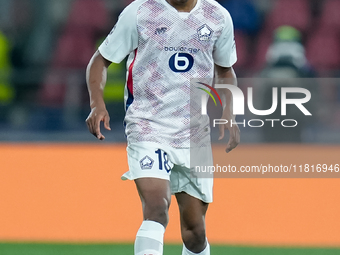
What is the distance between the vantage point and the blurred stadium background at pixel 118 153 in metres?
5.45

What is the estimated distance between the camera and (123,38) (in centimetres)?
346

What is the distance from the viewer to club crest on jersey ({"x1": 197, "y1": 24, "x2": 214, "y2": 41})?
139 inches

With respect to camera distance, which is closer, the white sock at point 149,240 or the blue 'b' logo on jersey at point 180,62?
the white sock at point 149,240

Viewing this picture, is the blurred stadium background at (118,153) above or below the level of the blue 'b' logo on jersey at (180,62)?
below

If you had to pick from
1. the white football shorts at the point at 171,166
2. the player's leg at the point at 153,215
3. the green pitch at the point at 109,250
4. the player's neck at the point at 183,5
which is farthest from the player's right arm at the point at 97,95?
the green pitch at the point at 109,250

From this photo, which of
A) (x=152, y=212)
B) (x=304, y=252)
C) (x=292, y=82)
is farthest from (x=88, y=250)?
(x=292, y=82)

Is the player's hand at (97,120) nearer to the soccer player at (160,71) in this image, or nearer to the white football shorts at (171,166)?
the soccer player at (160,71)

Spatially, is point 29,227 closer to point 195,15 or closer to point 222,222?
point 222,222

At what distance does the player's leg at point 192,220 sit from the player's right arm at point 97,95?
70cm

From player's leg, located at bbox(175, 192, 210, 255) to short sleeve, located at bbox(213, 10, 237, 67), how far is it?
0.81m

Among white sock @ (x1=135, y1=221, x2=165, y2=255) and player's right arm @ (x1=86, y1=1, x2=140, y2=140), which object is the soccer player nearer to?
player's right arm @ (x1=86, y1=1, x2=140, y2=140)

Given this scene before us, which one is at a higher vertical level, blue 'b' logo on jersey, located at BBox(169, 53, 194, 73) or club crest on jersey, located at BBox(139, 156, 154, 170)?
blue 'b' logo on jersey, located at BBox(169, 53, 194, 73)

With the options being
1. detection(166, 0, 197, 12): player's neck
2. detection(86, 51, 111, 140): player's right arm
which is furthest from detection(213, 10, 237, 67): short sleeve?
detection(86, 51, 111, 140): player's right arm

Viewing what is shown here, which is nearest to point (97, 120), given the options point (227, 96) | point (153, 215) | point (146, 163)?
point (146, 163)
